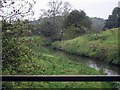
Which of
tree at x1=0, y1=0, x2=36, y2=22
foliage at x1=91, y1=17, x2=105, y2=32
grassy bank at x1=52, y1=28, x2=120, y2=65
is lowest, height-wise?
grassy bank at x1=52, y1=28, x2=120, y2=65

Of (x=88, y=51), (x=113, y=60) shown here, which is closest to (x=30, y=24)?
(x=113, y=60)

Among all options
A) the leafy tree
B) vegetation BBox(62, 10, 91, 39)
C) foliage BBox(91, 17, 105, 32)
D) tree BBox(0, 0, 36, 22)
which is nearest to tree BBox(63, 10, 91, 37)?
vegetation BBox(62, 10, 91, 39)

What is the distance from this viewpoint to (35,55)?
8195mm

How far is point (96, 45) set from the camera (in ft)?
123

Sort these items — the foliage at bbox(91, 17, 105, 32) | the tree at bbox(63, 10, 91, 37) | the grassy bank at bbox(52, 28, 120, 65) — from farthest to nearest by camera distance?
the foliage at bbox(91, 17, 105, 32)
the tree at bbox(63, 10, 91, 37)
the grassy bank at bbox(52, 28, 120, 65)

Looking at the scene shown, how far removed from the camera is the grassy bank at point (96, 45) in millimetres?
31288

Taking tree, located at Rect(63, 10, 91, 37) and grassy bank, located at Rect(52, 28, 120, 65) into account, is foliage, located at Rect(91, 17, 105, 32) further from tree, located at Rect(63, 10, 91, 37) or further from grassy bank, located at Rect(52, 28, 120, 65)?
grassy bank, located at Rect(52, 28, 120, 65)

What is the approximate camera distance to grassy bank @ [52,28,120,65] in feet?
103

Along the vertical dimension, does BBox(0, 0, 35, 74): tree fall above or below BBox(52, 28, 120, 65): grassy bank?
above

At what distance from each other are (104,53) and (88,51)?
3.99 meters

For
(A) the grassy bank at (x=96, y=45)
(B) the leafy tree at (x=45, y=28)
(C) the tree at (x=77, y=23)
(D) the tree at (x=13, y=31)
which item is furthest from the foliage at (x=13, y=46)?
(C) the tree at (x=77, y=23)

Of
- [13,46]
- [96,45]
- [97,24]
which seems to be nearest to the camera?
[13,46]

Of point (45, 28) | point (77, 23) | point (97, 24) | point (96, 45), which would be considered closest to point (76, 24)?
point (77, 23)

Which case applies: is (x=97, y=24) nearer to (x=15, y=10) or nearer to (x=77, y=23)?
(x=77, y=23)
